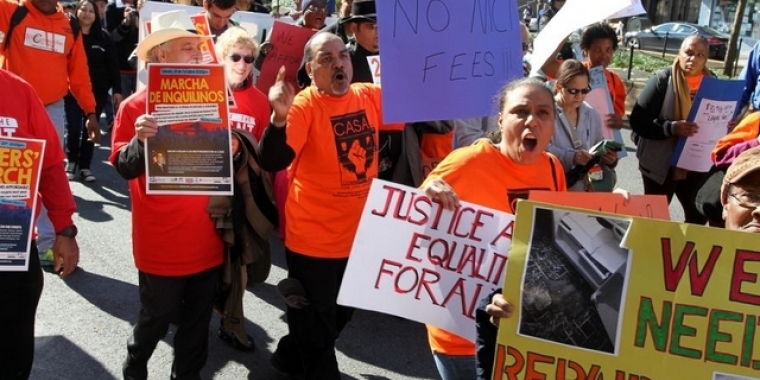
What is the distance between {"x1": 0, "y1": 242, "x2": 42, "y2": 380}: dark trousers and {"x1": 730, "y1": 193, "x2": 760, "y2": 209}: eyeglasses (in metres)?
2.42

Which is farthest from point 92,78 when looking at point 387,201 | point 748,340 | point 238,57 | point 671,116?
point 748,340

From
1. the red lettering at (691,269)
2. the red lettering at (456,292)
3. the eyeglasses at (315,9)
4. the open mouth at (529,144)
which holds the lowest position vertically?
the red lettering at (456,292)

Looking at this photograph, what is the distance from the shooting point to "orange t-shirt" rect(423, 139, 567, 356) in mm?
2688

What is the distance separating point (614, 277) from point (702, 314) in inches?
9.1

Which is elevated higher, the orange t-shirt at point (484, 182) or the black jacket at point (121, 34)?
the black jacket at point (121, 34)

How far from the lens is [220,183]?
3.04 meters

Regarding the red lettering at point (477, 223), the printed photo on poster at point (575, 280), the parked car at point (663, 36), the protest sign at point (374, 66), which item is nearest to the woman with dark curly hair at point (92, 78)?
the protest sign at point (374, 66)

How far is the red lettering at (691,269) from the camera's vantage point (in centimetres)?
194

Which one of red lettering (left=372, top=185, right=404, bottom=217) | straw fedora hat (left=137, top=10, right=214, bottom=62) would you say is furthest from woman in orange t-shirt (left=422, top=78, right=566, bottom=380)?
straw fedora hat (left=137, top=10, right=214, bottom=62)

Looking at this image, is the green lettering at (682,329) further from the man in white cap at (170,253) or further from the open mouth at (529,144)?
the man in white cap at (170,253)

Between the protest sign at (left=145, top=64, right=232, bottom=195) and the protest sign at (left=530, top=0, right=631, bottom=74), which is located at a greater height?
the protest sign at (left=530, top=0, right=631, bottom=74)

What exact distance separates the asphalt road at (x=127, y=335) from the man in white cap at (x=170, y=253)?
573 mm

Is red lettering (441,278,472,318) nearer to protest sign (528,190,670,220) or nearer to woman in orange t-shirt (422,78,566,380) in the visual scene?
woman in orange t-shirt (422,78,566,380)

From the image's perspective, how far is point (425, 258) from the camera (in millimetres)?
2670
